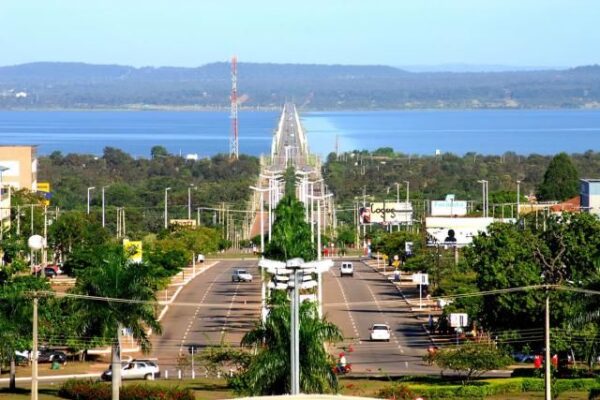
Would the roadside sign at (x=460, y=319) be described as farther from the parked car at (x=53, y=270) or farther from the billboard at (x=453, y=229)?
the parked car at (x=53, y=270)

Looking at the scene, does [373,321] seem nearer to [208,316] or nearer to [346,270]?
[208,316]

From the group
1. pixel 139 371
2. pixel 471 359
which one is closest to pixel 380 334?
pixel 471 359

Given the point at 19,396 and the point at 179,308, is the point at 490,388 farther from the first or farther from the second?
the point at 179,308

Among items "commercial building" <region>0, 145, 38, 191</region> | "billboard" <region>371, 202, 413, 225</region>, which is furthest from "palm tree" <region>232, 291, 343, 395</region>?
"commercial building" <region>0, 145, 38, 191</region>

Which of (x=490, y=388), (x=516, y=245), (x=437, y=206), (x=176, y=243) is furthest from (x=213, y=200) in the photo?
A: (x=490, y=388)

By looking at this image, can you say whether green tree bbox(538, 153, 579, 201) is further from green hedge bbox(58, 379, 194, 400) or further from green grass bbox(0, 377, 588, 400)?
green hedge bbox(58, 379, 194, 400)

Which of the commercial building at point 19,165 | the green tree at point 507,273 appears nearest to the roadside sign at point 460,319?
the green tree at point 507,273

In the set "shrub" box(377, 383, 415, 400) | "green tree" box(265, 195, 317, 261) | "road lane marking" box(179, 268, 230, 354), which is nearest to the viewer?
"shrub" box(377, 383, 415, 400)
